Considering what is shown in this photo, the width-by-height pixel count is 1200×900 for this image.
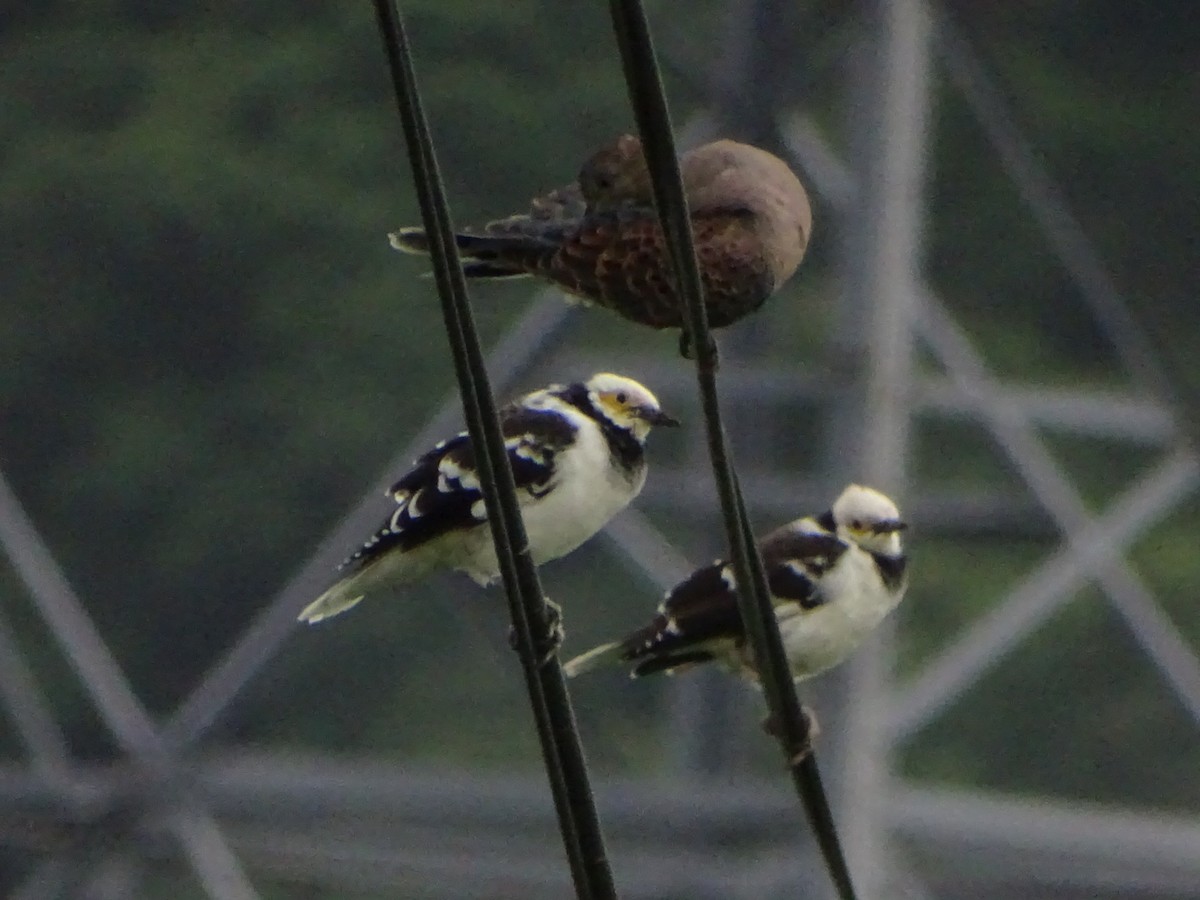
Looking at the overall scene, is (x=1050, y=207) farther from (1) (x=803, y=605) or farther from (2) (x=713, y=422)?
(2) (x=713, y=422)

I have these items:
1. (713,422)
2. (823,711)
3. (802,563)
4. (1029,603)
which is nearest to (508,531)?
(713,422)

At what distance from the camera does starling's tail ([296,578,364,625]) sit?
4391 mm

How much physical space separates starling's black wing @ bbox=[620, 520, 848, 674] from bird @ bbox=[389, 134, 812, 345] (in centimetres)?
76

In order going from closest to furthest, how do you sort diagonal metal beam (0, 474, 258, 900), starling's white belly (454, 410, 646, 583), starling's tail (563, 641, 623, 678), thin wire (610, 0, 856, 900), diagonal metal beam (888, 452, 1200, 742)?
thin wire (610, 0, 856, 900)
starling's white belly (454, 410, 646, 583)
starling's tail (563, 641, 623, 678)
diagonal metal beam (888, 452, 1200, 742)
diagonal metal beam (0, 474, 258, 900)

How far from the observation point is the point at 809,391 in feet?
23.1

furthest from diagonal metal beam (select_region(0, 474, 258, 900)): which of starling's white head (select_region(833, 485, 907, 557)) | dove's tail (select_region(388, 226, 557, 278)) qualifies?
dove's tail (select_region(388, 226, 557, 278))

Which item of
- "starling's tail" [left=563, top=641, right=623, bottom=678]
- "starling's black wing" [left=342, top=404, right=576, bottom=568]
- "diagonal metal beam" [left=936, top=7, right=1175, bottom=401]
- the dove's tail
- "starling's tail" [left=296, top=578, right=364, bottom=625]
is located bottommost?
"starling's tail" [left=563, top=641, right=623, bottom=678]

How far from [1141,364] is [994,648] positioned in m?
1.17

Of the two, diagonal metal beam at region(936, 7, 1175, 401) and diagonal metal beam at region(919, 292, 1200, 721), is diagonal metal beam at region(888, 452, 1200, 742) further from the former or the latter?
diagonal metal beam at region(936, 7, 1175, 401)

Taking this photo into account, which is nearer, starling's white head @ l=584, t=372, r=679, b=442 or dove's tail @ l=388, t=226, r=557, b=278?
dove's tail @ l=388, t=226, r=557, b=278

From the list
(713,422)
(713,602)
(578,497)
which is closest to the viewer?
(713,422)

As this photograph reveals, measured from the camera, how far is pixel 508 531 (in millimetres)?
2311

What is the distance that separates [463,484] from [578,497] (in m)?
0.26

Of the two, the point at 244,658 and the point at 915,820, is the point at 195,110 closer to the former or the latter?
the point at 244,658
